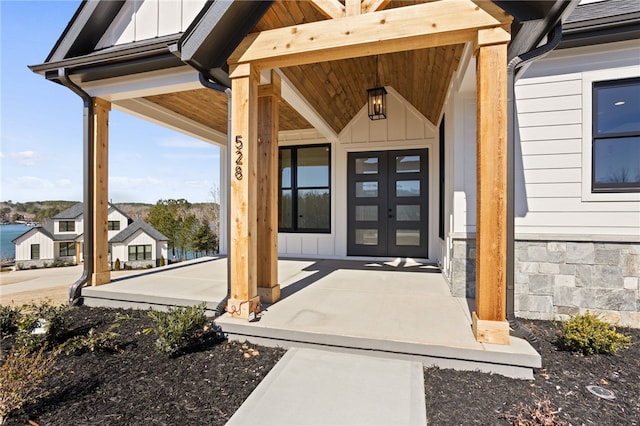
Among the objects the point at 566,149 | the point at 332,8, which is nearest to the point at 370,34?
the point at 332,8

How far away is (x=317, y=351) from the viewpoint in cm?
242

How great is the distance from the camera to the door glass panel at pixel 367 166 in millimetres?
6199

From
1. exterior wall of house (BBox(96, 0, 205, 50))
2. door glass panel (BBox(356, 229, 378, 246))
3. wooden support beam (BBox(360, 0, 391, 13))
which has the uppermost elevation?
exterior wall of house (BBox(96, 0, 205, 50))

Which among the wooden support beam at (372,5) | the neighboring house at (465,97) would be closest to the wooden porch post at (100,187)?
the neighboring house at (465,97)

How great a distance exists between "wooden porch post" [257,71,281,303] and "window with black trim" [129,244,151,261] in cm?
1625

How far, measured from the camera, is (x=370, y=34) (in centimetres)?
242

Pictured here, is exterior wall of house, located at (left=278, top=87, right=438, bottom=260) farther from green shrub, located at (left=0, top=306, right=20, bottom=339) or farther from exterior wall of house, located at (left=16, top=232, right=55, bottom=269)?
exterior wall of house, located at (left=16, top=232, right=55, bottom=269)

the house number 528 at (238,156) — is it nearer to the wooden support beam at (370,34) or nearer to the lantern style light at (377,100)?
the wooden support beam at (370,34)

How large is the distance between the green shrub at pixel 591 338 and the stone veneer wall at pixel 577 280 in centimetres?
64

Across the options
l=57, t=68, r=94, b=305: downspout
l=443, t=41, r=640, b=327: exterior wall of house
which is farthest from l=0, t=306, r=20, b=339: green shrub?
l=443, t=41, r=640, b=327: exterior wall of house

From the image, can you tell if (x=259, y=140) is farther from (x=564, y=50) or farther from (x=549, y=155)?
(x=564, y=50)

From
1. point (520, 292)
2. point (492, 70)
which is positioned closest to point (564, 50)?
point (492, 70)

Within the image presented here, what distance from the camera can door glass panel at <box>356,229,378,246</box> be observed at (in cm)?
619

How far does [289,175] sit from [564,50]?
16.6 feet
